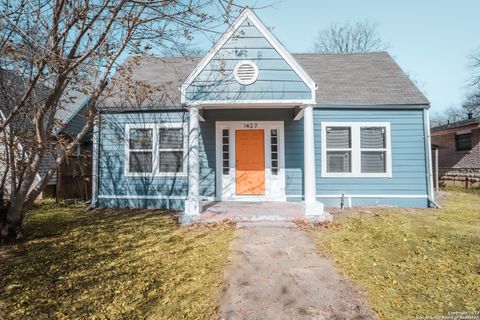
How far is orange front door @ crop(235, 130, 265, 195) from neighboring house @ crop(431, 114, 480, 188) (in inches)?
437

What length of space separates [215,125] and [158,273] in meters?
5.30

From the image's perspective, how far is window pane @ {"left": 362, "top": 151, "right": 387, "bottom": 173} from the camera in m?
8.29

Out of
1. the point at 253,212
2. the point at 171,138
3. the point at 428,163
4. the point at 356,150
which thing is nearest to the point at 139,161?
the point at 171,138

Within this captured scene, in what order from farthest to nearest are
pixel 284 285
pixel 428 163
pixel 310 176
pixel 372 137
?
pixel 372 137 → pixel 428 163 → pixel 310 176 → pixel 284 285

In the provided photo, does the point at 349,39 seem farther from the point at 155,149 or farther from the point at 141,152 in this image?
the point at 141,152

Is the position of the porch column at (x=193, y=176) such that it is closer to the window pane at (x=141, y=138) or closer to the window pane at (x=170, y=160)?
the window pane at (x=170, y=160)

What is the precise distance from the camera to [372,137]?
8344 mm

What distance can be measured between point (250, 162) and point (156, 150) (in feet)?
9.63

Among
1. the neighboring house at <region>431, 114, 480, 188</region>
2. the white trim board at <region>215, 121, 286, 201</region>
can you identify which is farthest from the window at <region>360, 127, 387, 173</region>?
the neighboring house at <region>431, 114, 480, 188</region>

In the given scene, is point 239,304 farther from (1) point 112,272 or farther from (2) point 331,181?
(2) point 331,181

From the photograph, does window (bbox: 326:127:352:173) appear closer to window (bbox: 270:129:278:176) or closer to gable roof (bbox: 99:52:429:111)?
gable roof (bbox: 99:52:429:111)

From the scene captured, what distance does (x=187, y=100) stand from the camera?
20.9 ft

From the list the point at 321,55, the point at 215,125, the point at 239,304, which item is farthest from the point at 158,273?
the point at 321,55

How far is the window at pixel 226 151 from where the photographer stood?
830 centimetres
